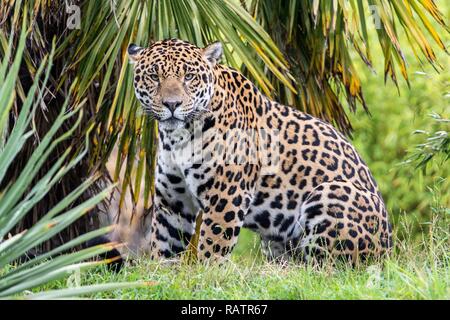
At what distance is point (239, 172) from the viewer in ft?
20.4

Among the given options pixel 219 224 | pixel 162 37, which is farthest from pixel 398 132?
pixel 219 224

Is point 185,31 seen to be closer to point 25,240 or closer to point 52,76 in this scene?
point 52,76

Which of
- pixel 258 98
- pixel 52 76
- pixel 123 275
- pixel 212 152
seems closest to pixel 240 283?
pixel 123 275

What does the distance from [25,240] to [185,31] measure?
9.97ft

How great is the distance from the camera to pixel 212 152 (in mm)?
6168

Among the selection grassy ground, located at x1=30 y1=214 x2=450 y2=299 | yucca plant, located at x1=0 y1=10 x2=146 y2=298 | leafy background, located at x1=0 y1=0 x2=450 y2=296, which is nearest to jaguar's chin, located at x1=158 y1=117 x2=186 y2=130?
leafy background, located at x1=0 y1=0 x2=450 y2=296

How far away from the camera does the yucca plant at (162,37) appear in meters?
6.57

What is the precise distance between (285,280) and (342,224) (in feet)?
3.19

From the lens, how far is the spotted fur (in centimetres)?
607

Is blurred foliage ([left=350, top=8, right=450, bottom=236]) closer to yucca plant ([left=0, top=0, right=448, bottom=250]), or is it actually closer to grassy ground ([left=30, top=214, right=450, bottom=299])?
yucca plant ([left=0, top=0, right=448, bottom=250])

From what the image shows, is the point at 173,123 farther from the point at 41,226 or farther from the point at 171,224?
the point at 41,226

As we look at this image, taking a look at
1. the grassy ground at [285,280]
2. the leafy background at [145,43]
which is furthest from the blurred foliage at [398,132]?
the grassy ground at [285,280]

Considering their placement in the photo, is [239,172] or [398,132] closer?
[239,172]

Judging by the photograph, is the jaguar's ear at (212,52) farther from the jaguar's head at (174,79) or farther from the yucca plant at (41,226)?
the yucca plant at (41,226)
